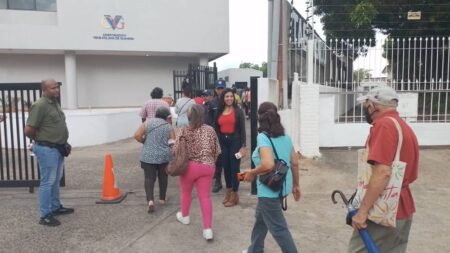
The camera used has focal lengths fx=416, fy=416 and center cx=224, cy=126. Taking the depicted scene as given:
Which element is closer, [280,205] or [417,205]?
[280,205]

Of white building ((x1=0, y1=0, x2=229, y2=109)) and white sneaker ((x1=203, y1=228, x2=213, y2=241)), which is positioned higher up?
white building ((x1=0, y1=0, x2=229, y2=109))

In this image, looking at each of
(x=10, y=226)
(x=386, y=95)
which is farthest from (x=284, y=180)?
(x=10, y=226)

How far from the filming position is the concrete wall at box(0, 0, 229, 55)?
20016 millimetres

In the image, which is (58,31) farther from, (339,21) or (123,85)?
(339,21)

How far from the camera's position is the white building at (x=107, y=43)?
20188 millimetres

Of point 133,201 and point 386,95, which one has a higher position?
point 386,95

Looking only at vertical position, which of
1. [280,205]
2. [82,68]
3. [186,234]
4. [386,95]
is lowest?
[186,234]

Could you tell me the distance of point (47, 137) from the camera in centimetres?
484

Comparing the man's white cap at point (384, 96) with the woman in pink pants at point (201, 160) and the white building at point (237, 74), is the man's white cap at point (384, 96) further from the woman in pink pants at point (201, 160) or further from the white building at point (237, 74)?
the white building at point (237, 74)

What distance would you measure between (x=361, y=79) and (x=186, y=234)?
621 cm

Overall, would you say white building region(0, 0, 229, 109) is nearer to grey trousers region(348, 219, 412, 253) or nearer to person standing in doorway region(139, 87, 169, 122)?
person standing in doorway region(139, 87, 169, 122)

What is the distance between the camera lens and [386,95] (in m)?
2.66

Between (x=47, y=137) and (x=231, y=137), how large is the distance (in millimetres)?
2310

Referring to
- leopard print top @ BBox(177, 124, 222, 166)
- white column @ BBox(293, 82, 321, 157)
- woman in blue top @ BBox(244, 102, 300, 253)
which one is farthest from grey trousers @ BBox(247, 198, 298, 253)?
white column @ BBox(293, 82, 321, 157)
